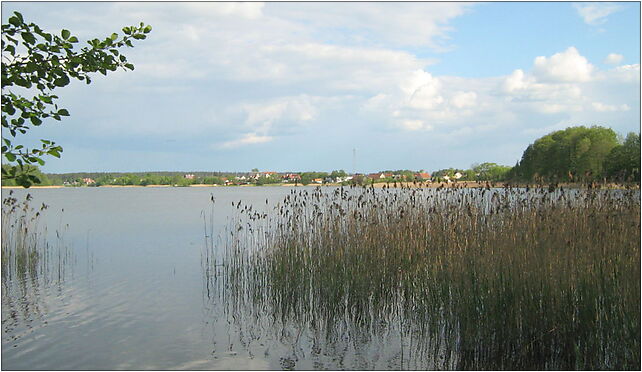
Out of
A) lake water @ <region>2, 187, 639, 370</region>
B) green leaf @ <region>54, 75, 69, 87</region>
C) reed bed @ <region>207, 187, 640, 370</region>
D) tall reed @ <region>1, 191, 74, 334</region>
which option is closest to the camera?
green leaf @ <region>54, 75, 69, 87</region>

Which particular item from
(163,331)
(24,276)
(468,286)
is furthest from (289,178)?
(24,276)

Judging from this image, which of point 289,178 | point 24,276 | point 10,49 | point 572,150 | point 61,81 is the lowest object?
point 24,276

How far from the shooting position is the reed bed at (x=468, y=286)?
191 inches

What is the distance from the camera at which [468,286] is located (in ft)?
17.3

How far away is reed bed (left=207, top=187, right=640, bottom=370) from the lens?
4.84 metres

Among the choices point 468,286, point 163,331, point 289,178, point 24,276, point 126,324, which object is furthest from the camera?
point 24,276

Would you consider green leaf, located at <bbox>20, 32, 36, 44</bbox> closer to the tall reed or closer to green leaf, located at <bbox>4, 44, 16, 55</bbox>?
green leaf, located at <bbox>4, 44, 16, 55</bbox>

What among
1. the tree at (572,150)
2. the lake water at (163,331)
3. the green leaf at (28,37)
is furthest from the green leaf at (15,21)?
the tree at (572,150)

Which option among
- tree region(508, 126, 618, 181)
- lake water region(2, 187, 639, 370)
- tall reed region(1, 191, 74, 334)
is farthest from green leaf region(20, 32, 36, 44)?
tree region(508, 126, 618, 181)

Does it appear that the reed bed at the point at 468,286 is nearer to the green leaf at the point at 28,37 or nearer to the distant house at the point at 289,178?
the distant house at the point at 289,178

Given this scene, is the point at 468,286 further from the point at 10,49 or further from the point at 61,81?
the point at 10,49

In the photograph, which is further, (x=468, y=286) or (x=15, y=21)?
(x=468, y=286)

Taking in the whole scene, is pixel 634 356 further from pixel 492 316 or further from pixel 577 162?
pixel 577 162

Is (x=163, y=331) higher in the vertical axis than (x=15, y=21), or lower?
lower
